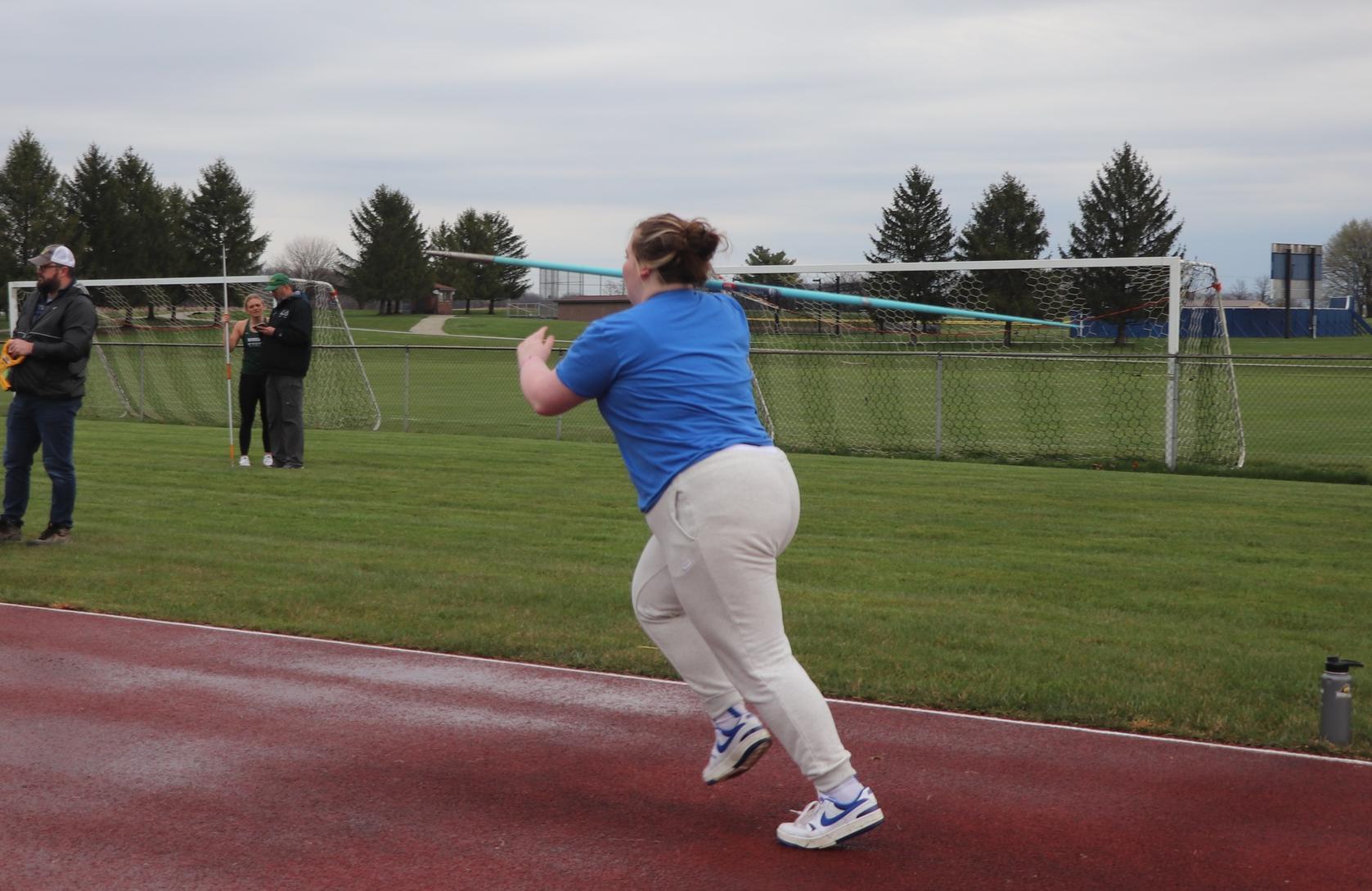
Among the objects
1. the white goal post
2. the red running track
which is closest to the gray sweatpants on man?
the white goal post

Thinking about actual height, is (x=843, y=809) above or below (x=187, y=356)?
below

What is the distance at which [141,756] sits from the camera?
5.50m

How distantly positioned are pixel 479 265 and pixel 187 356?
45.8 meters

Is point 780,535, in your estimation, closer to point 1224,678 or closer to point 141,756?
point 141,756

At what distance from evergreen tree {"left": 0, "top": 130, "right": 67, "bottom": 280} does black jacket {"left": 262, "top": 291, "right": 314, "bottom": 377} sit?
64.2 meters

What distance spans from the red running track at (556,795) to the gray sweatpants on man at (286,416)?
9187mm

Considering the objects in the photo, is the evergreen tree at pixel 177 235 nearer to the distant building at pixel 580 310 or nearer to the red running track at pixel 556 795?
the distant building at pixel 580 310

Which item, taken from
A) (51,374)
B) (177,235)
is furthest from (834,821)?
(177,235)

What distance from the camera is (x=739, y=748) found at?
477 centimetres

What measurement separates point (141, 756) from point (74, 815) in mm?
698

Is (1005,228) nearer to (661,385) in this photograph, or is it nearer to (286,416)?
(286,416)

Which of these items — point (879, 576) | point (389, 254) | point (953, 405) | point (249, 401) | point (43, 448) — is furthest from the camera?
point (389, 254)

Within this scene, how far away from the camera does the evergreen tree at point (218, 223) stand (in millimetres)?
84562

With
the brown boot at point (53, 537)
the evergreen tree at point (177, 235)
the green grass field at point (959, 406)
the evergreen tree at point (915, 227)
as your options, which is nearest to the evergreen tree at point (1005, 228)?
the evergreen tree at point (915, 227)
